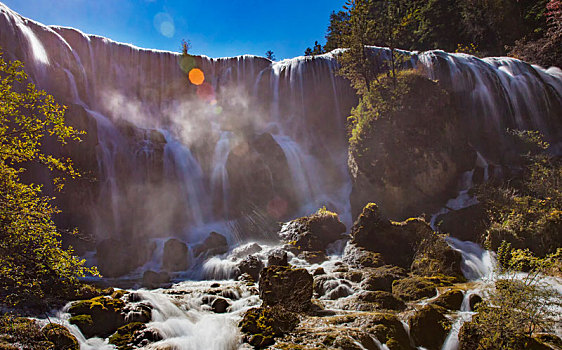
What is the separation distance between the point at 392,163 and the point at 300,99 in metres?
13.2

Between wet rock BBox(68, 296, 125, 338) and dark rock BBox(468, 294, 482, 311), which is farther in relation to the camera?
wet rock BBox(68, 296, 125, 338)

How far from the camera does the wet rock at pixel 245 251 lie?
14.7 m

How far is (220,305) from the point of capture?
9.16m

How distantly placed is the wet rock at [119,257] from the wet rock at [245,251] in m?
4.92

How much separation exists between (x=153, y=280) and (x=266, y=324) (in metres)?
7.98

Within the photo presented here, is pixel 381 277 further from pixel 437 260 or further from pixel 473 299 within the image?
pixel 473 299

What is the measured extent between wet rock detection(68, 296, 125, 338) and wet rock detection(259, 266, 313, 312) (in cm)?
393

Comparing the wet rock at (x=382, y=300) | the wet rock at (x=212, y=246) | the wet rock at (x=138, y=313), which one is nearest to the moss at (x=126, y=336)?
the wet rock at (x=138, y=313)

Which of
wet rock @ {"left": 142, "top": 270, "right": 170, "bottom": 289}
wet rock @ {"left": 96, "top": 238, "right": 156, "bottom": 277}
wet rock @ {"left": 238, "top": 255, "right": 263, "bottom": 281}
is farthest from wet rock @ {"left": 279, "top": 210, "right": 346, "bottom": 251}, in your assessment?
wet rock @ {"left": 96, "top": 238, "right": 156, "bottom": 277}

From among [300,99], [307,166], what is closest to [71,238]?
[307,166]

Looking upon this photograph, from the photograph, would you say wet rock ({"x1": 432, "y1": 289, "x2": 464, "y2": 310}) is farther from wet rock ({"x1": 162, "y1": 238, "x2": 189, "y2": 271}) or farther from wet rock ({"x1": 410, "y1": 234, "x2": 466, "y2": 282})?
wet rock ({"x1": 162, "y1": 238, "x2": 189, "y2": 271})

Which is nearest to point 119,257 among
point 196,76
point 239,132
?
point 239,132

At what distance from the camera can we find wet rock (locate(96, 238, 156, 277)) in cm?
1425

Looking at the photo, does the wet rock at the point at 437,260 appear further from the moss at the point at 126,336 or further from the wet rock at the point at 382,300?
the moss at the point at 126,336
